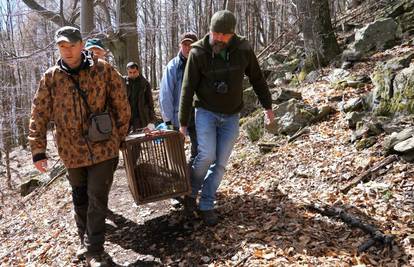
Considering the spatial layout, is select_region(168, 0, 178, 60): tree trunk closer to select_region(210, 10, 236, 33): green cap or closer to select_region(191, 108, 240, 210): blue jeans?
select_region(191, 108, 240, 210): blue jeans

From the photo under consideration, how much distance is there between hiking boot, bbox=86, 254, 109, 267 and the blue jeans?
1.17 metres

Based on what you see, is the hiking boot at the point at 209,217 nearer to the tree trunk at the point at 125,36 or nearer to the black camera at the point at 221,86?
the black camera at the point at 221,86

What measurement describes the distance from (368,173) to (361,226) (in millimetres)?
1098

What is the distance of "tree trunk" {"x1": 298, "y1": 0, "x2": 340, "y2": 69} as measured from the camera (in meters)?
9.55

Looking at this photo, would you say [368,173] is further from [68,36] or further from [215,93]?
A: [68,36]

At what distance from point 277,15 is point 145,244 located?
26.0 meters

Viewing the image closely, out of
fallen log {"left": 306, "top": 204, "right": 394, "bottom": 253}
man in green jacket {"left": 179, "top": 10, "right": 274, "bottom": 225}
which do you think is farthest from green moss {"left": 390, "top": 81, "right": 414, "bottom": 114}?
man in green jacket {"left": 179, "top": 10, "right": 274, "bottom": 225}

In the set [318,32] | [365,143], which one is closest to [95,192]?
[365,143]

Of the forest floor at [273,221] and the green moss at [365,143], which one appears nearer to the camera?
the forest floor at [273,221]

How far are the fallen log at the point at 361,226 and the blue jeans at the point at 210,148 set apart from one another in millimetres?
1117

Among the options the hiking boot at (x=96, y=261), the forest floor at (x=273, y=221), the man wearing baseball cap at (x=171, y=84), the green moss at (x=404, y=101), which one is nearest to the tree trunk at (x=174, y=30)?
the forest floor at (x=273, y=221)

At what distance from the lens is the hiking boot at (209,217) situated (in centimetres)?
454

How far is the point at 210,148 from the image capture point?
Answer: 4332 millimetres

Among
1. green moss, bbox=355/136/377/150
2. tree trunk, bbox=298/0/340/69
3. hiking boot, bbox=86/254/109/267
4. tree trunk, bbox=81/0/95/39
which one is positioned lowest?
hiking boot, bbox=86/254/109/267
